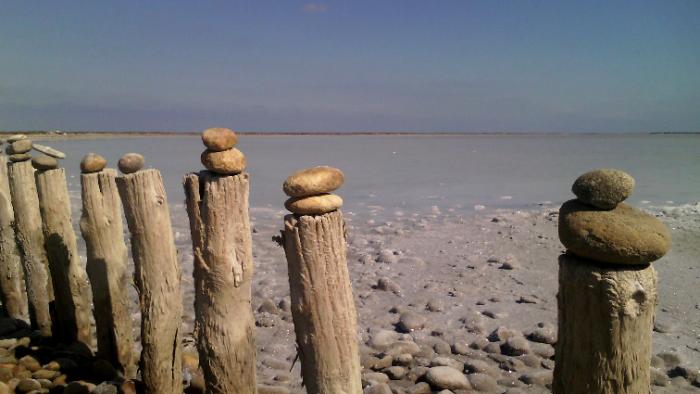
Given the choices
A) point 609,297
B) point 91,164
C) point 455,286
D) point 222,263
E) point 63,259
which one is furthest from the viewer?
point 455,286

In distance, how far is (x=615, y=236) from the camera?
2.36 metres

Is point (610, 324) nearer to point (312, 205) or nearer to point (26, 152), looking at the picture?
point (312, 205)

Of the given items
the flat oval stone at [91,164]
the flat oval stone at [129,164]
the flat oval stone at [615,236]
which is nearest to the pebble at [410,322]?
the flat oval stone at [129,164]

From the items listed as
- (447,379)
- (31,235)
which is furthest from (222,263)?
(31,235)

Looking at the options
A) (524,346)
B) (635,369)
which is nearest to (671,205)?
(524,346)

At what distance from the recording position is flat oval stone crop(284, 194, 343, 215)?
3.20 m

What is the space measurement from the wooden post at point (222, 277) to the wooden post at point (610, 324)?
2.28 meters

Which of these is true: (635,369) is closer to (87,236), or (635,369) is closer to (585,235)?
(585,235)

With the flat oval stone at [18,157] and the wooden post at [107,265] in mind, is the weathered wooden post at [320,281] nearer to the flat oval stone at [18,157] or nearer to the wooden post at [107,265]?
the wooden post at [107,265]

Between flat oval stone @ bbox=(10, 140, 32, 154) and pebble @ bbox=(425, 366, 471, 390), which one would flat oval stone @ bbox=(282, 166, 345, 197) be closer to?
pebble @ bbox=(425, 366, 471, 390)

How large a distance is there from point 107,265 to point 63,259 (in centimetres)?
103

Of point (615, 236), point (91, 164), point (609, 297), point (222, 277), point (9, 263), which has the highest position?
point (91, 164)

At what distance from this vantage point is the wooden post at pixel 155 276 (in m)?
4.11

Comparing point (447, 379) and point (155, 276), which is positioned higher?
point (155, 276)
